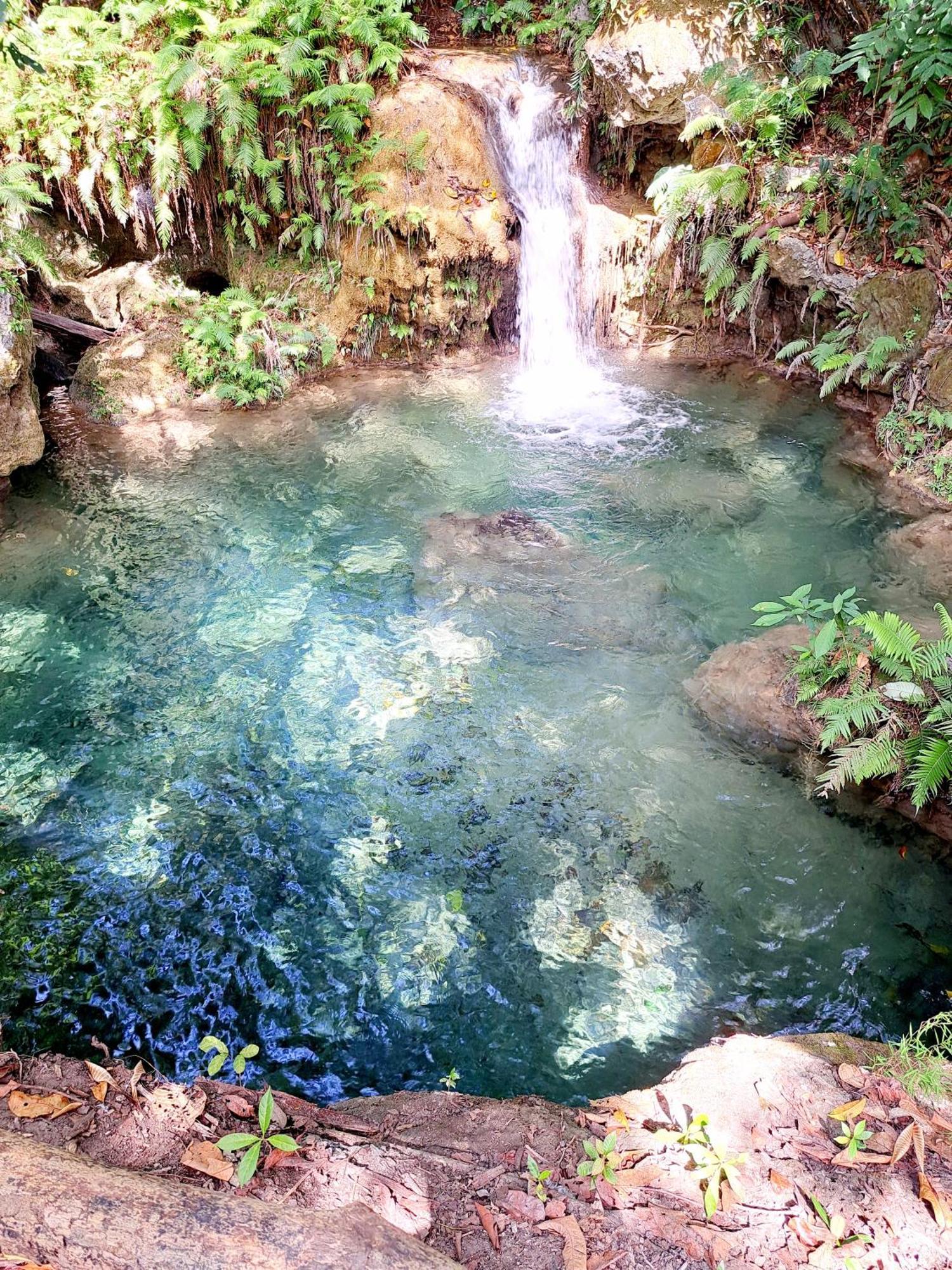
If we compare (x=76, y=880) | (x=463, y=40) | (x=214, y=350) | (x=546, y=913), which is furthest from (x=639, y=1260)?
(x=463, y=40)

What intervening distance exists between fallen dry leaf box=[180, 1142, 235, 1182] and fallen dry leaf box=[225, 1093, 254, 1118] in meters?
0.18

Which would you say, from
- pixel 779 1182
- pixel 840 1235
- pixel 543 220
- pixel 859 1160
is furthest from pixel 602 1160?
pixel 543 220

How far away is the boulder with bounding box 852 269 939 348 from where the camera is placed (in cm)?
816

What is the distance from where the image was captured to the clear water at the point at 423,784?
362cm

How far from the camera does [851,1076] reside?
2.89 meters

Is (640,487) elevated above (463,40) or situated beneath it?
situated beneath

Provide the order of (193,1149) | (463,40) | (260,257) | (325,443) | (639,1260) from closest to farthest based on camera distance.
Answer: (639,1260) < (193,1149) < (325,443) < (260,257) < (463,40)

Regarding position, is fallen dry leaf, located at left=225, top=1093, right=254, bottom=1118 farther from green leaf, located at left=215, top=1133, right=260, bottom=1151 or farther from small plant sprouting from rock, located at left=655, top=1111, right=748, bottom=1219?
small plant sprouting from rock, located at left=655, top=1111, right=748, bottom=1219

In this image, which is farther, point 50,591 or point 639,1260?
point 50,591

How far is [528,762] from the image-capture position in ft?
16.2

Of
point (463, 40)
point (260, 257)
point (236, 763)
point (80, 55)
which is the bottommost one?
Answer: point (236, 763)

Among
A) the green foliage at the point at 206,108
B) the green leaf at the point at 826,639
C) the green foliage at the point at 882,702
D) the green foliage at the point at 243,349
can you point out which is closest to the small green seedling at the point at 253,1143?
the green foliage at the point at 882,702

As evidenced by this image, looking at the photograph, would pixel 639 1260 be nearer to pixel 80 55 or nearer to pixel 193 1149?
pixel 193 1149

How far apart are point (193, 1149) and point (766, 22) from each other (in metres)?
13.2
